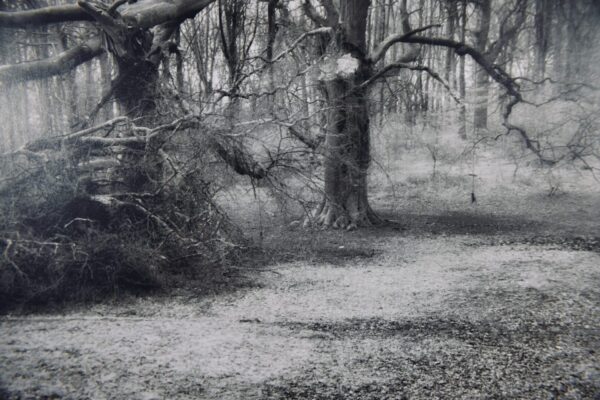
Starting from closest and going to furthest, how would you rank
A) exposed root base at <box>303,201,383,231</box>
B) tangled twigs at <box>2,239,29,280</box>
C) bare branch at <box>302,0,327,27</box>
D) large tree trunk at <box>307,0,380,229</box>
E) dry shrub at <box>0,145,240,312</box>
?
1. tangled twigs at <box>2,239,29,280</box>
2. dry shrub at <box>0,145,240,312</box>
3. large tree trunk at <box>307,0,380,229</box>
4. exposed root base at <box>303,201,383,231</box>
5. bare branch at <box>302,0,327,27</box>

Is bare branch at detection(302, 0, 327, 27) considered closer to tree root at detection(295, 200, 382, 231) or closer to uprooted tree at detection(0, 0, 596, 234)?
uprooted tree at detection(0, 0, 596, 234)

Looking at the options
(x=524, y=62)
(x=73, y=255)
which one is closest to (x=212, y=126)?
(x=73, y=255)

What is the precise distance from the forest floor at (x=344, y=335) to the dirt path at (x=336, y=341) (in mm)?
16

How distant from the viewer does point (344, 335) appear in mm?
4652

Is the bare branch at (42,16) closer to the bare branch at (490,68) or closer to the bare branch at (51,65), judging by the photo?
the bare branch at (51,65)

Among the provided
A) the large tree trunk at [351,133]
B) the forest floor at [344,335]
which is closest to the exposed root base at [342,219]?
the large tree trunk at [351,133]

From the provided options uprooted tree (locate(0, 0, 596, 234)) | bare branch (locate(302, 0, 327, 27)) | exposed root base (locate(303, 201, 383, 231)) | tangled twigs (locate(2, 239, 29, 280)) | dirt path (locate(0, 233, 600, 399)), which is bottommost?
dirt path (locate(0, 233, 600, 399))

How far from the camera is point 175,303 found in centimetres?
557

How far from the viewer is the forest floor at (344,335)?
3.60 metres

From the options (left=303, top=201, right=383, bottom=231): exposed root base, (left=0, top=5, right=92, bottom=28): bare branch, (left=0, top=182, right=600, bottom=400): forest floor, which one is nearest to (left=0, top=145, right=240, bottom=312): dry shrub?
(left=0, top=182, right=600, bottom=400): forest floor

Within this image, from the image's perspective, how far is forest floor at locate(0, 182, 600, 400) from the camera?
11.8ft

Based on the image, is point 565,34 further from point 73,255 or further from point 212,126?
point 73,255

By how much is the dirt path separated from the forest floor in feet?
0.05

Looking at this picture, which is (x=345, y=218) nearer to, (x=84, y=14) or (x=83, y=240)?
(x=83, y=240)
